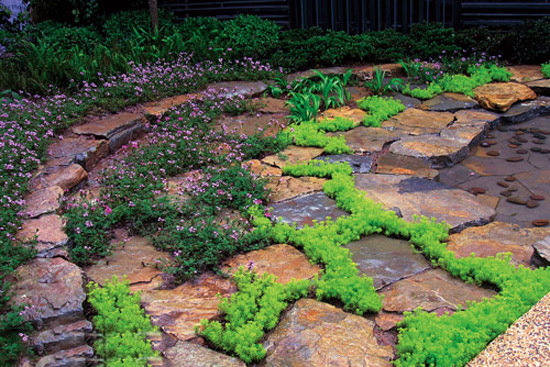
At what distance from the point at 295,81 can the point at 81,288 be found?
5.18m

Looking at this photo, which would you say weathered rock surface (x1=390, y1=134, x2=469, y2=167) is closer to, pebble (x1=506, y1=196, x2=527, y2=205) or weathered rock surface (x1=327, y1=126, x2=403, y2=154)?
weathered rock surface (x1=327, y1=126, x2=403, y2=154)

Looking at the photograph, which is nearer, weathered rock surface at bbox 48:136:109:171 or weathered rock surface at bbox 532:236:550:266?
weathered rock surface at bbox 532:236:550:266

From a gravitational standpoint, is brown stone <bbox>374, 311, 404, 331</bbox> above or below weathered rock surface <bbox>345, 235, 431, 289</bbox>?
below

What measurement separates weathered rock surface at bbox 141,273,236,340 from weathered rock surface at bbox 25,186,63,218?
4.60ft

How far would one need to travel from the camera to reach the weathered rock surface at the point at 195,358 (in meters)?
3.16

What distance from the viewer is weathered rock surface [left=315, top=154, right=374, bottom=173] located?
5824 mm

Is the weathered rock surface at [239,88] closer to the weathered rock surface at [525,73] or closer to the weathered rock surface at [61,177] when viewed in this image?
the weathered rock surface at [61,177]

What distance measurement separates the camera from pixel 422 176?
564 centimetres

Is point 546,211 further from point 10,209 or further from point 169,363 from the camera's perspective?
point 10,209

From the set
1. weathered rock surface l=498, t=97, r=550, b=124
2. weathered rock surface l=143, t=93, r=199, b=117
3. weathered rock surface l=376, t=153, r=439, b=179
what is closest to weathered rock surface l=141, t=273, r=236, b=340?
weathered rock surface l=376, t=153, r=439, b=179

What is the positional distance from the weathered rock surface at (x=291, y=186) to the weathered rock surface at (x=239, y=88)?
236 cm

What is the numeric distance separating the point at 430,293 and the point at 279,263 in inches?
44.0

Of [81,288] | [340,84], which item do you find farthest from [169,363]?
[340,84]

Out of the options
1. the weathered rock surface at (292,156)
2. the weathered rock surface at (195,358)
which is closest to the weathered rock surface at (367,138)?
the weathered rock surface at (292,156)
